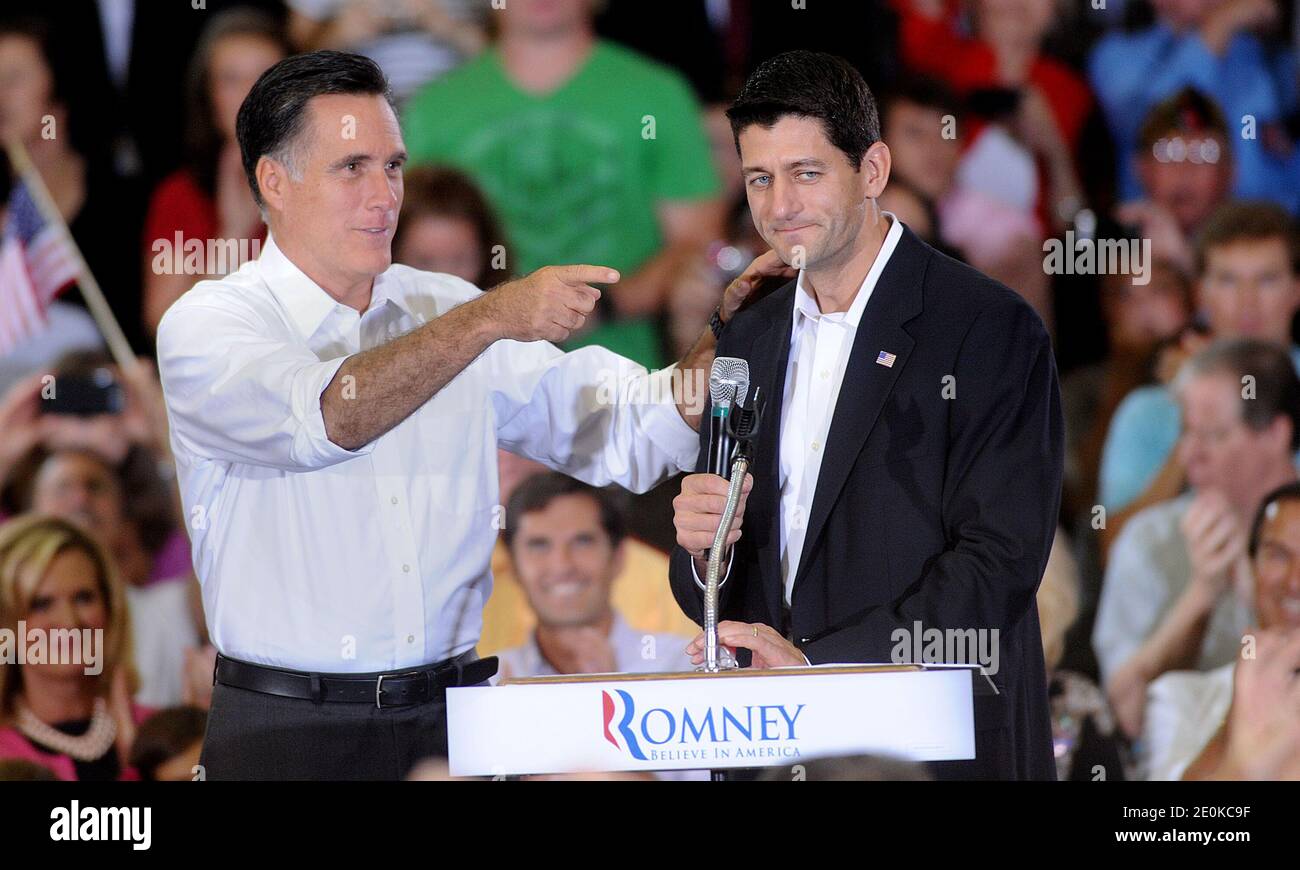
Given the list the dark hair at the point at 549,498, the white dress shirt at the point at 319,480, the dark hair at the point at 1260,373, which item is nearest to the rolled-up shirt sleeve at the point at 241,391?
the white dress shirt at the point at 319,480

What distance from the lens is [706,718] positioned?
1857 millimetres

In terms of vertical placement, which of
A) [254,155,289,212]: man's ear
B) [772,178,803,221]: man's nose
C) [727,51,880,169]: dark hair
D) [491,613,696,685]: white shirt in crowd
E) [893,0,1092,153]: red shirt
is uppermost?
[893,0,1092,153]: red shirt

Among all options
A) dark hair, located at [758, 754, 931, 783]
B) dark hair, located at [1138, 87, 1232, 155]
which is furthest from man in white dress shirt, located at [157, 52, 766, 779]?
dark hair, located at [1138, 87, 1232, 155]

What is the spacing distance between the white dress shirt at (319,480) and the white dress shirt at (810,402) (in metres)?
0.39

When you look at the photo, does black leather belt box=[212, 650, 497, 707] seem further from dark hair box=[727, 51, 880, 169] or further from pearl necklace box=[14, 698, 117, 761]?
pearl necklace box=[14, 698, 117, 761]

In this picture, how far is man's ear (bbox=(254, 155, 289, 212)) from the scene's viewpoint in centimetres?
270

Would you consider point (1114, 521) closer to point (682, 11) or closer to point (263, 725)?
point (682, 11)

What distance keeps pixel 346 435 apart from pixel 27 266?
2.61 meters

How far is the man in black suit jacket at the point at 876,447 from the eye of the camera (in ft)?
7.19

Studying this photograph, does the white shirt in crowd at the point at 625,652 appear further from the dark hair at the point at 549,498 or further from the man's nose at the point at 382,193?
the man's nose at the point at 382,193

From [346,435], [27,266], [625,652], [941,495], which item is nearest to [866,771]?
[941,495]

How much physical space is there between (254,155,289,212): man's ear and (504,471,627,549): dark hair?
161cm

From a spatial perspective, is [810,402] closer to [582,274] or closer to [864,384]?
[864,384]

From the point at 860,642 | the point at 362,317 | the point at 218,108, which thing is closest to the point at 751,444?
the point at 860,642
